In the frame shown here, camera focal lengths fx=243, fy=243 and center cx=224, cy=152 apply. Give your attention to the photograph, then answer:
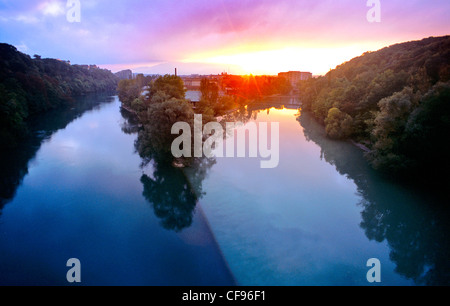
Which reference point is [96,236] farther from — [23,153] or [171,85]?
[171,85]

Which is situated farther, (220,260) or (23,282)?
(220,260)

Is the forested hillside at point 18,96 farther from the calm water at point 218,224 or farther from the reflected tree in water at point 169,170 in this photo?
the reflected tree in water at point 169,170

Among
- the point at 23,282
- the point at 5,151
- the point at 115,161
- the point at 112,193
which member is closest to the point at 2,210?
the point at 112,193

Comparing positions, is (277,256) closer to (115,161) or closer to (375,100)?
(115,161)

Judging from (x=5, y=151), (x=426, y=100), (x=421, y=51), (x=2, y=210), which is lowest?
(x=2, y=210)

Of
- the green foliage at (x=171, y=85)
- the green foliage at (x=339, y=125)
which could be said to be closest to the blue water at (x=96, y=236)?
the green foliage at (x=171, y=85)

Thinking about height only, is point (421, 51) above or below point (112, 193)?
above

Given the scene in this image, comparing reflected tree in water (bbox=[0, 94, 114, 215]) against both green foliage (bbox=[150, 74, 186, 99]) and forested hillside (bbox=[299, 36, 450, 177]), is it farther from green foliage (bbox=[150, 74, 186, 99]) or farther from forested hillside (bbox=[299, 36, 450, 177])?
forested hillside (bbox=[299, 36, 450, 177])

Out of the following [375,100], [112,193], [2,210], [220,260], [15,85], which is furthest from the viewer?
[15,85]
